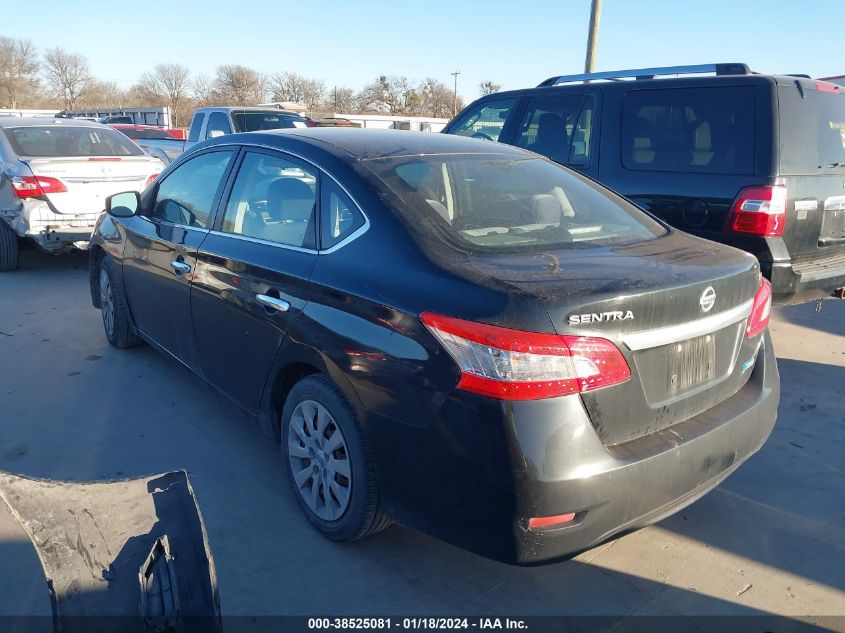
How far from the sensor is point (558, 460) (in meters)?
2.13

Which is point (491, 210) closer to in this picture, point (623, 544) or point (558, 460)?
point (558, 460)

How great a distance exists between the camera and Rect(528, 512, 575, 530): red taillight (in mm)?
2174

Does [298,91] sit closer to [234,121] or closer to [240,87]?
[240,87]

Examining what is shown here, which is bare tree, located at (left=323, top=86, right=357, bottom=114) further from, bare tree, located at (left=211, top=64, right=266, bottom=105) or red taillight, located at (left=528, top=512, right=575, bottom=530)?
red taillight, located at (left=528, top=512, right=575, bottom=530)

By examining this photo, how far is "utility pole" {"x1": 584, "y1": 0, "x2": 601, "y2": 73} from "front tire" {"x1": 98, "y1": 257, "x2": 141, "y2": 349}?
908 centimetres

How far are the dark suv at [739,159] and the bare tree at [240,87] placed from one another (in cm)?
6947

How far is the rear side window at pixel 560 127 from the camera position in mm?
5715

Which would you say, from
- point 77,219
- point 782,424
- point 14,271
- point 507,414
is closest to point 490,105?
point 782,424

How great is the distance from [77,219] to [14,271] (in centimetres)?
146

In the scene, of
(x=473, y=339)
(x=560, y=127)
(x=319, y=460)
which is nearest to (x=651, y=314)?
(x=473, y=339)

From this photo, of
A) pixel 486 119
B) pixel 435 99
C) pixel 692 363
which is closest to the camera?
pixel 692 363

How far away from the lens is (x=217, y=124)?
40.1 ft

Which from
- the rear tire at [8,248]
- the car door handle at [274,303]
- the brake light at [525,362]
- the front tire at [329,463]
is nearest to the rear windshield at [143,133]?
the rear tire at [8,248]

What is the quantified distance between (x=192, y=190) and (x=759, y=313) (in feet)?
9.96
